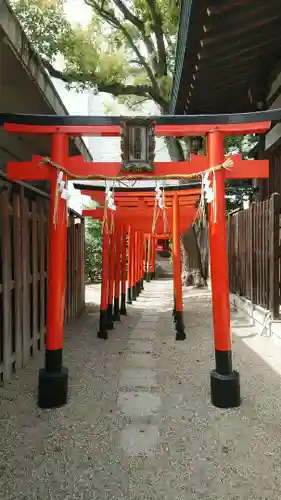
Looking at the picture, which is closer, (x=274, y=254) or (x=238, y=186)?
(x=274, y=254)

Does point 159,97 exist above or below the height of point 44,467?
above

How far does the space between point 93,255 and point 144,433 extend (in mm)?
14390

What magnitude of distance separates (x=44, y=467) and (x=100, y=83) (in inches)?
450

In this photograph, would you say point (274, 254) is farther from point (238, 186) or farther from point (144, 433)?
point (238, 186)

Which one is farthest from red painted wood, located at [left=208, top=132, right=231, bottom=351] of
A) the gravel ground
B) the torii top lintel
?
the gravel ground

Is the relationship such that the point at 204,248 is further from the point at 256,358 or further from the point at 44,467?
the point at 44,467

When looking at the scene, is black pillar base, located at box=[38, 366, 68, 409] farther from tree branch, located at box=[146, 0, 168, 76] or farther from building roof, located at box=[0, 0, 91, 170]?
tree branch, located at box=[146, 0, 168, 76]

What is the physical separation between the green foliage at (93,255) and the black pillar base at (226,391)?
1376 centimetres

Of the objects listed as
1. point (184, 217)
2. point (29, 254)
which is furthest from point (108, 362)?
point (184, 217)

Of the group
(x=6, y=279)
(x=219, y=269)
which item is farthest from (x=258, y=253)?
(x=6, y=279)

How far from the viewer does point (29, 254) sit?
532 cm

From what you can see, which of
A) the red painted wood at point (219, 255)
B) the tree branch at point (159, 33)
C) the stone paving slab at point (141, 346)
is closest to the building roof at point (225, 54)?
the red painted wood at point (219, 255)

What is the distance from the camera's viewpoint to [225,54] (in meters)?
5.73

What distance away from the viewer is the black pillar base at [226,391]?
3703 millimetres
